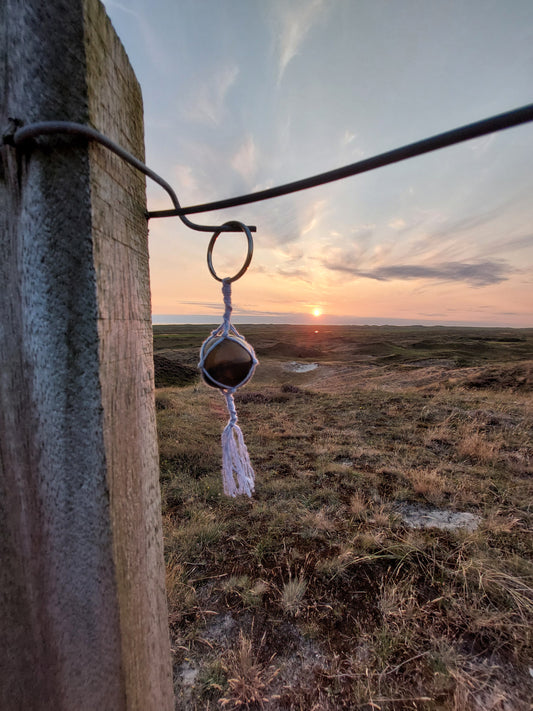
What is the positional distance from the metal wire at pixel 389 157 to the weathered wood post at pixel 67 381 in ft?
0.87

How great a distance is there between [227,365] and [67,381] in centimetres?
64

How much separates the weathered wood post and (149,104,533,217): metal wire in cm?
26

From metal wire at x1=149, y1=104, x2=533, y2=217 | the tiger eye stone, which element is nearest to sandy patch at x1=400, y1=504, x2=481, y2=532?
the tiger eye stone

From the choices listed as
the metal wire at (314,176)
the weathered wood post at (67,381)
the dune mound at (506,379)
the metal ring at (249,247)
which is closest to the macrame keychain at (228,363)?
the metal ring at (249,247)

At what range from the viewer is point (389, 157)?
718 millimetres

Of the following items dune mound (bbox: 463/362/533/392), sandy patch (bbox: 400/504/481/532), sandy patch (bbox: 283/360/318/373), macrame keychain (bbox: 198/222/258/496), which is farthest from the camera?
sandy patch (bbox: 283/360/318/373)

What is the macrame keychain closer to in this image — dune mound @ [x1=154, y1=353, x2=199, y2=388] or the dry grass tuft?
the dry grass tuft

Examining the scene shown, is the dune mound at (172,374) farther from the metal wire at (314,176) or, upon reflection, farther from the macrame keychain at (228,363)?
the metal wire at (314,176)

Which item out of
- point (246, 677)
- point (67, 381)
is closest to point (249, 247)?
point (67, 381)

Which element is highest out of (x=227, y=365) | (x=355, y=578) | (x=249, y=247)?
(x=249, y=247)

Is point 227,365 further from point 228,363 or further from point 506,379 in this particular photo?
point 506,379

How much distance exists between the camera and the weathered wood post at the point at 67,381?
63 centimetres

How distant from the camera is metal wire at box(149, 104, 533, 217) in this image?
0.60 m

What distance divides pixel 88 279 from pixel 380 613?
2.79 m
